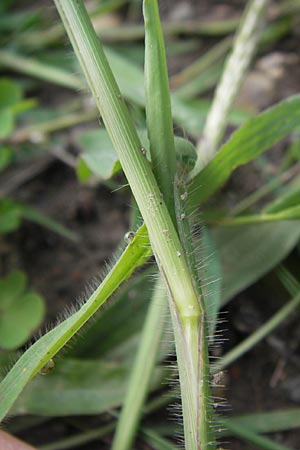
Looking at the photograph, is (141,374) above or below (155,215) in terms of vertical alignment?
below

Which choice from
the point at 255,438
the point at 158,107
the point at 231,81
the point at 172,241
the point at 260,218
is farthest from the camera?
the point at 231,81

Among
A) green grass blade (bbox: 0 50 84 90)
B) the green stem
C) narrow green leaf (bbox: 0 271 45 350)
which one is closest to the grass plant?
the green stem

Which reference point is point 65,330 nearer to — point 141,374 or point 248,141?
point 141,374

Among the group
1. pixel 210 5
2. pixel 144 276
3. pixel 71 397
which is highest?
pixel 210 5

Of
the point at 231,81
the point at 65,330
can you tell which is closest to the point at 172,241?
the point at 65,330

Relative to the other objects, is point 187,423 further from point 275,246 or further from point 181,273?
point 275,246

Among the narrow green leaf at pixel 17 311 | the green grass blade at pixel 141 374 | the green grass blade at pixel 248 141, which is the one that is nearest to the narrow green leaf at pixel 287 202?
the green grass blade at pixel 248 141

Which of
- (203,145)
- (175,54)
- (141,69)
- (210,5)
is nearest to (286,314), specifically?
(203,145)
